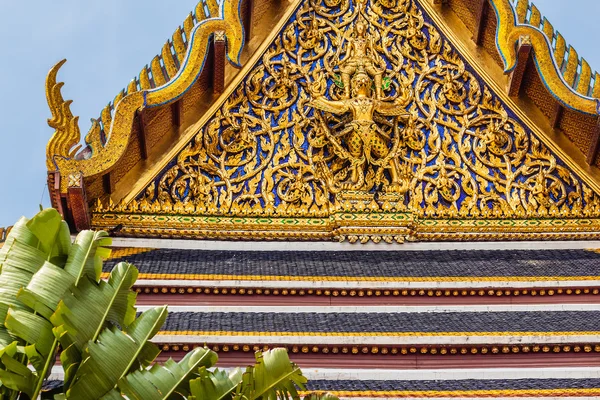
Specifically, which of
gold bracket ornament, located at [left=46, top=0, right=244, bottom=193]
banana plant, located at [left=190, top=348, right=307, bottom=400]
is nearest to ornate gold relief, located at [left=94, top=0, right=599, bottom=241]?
gold bracket ornament, located at [left=46, top=0, right=244, bottom=193]

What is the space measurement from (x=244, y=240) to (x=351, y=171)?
1.23m

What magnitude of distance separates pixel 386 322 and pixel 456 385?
1006mm

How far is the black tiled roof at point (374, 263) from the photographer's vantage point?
377 inches

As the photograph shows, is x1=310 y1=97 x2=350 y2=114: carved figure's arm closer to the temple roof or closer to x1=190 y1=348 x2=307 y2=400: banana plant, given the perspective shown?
the temple roof

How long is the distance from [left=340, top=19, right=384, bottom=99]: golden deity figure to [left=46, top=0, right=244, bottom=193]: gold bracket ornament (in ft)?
3.58

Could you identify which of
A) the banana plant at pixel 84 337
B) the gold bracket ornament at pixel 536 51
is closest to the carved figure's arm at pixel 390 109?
the gold bracket ornament at pixel 536 51

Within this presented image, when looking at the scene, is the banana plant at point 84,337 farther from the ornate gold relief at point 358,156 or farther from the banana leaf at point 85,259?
the ornate gold relief at point 358,156

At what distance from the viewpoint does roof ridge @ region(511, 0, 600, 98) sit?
10.7 meters

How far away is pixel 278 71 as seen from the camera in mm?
11000

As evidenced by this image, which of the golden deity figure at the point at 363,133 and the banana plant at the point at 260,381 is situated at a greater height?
the golden deity figure at the point at 363,133

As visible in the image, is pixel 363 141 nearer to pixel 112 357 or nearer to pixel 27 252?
pixel 27 252

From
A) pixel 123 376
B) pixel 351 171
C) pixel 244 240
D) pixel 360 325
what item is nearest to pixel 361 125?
pixel 351 171

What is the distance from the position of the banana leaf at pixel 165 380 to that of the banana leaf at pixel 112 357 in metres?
0.08

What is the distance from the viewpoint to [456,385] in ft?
26.7
